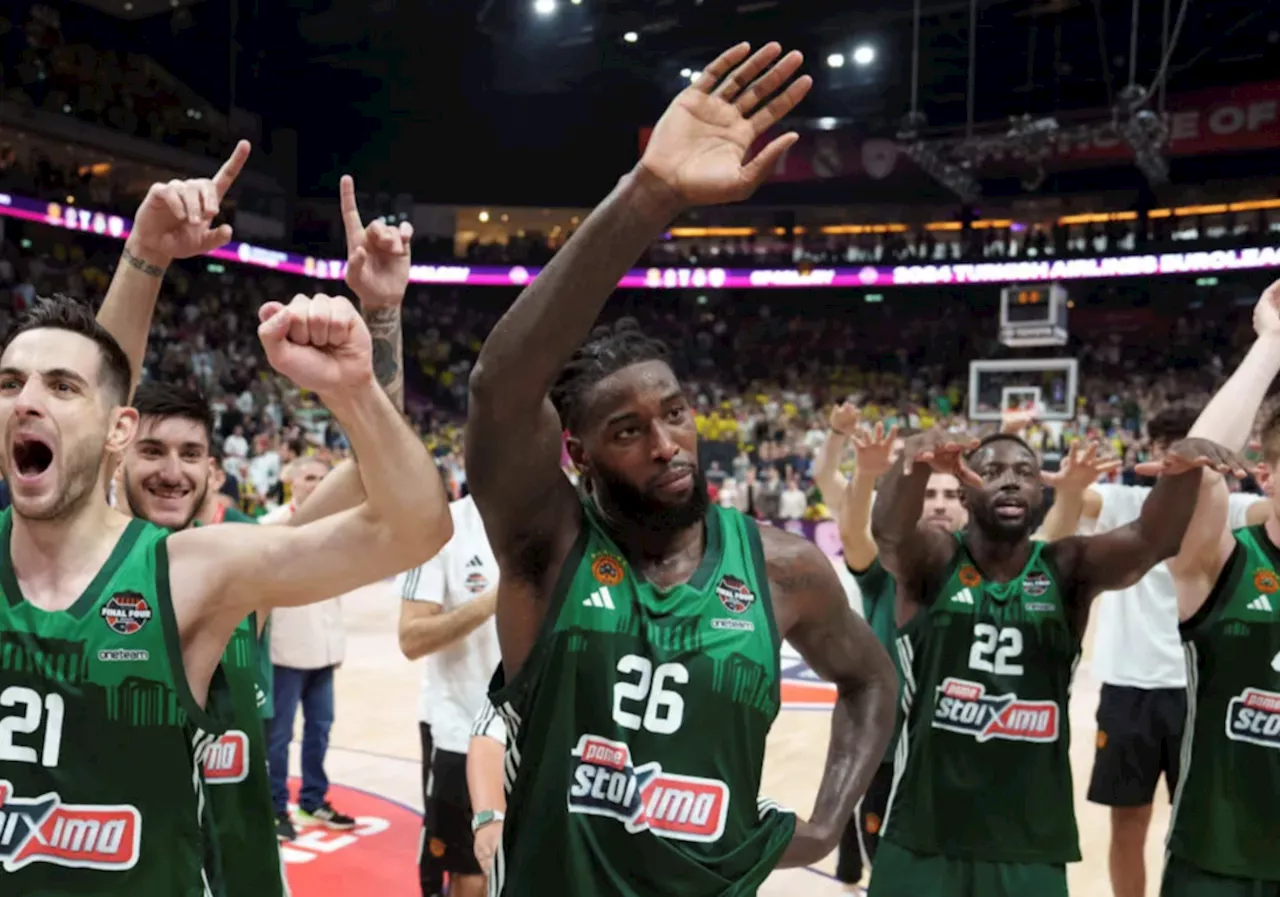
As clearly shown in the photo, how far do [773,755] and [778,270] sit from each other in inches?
810

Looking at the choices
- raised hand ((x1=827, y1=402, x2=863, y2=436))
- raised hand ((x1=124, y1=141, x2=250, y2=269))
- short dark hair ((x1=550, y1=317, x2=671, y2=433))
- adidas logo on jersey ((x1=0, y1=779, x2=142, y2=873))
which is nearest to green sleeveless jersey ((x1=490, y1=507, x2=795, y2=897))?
short dark hair ((x1=550, y1=317, x2=671, y2=433))

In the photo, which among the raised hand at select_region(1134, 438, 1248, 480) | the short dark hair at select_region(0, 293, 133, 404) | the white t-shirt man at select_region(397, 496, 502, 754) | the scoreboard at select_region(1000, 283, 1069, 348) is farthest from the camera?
the scoreboard at select_region(1000, 283, 1069, 348)

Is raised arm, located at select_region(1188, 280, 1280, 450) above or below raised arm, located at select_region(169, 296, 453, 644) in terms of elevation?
above

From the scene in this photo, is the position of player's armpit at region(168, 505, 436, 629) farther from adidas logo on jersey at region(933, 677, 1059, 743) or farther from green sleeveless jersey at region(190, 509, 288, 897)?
adidas logo on jersey at region(933, 677, 1059, 743)

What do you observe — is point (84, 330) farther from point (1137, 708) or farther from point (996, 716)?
point (1137, 708)

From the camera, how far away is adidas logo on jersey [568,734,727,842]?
80.0 inches

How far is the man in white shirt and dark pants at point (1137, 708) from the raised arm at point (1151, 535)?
3.46 feet

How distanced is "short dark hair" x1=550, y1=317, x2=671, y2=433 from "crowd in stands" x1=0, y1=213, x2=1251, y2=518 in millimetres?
13366

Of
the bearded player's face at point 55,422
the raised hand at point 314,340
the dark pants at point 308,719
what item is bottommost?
the dark pants at point 308,719

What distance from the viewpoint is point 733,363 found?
1122 inches

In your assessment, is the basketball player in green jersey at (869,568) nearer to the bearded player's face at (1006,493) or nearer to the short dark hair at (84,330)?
the bearded player's face at (1006,493)

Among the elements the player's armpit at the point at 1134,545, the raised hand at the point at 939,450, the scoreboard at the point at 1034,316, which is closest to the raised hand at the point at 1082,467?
the player's armpit at the point at 1134,545

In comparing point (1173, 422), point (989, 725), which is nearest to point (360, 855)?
point (989, 725)

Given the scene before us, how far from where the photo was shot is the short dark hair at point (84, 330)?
2.13 meters
